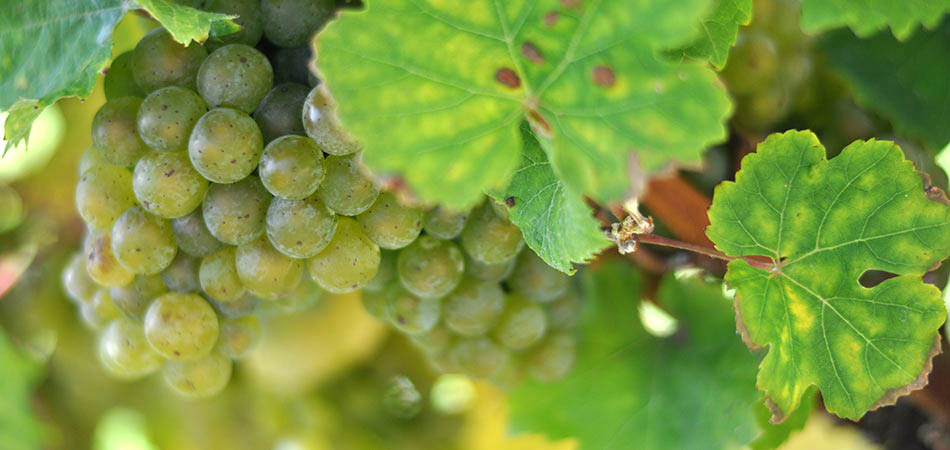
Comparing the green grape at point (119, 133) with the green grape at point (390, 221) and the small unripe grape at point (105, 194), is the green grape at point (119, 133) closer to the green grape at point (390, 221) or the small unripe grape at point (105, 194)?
the small unripe grape at point (105, 194)

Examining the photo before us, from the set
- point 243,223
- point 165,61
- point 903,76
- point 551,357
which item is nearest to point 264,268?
point 243,223

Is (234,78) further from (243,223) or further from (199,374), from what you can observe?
(199,374)

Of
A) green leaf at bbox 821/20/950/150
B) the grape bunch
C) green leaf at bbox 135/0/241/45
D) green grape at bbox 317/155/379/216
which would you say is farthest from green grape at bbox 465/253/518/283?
green leaf at bbox 821/20/950/150

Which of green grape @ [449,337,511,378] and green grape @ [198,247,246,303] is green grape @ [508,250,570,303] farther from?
green grape @ [198,247,246,303]

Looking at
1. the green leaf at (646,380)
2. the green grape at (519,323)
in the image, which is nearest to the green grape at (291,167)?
the green grape at (519,323)

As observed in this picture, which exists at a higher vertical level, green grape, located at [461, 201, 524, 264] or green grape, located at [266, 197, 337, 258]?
green grape, located at [266, 197, 337, 258]

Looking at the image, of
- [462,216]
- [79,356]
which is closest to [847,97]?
[462,216]
